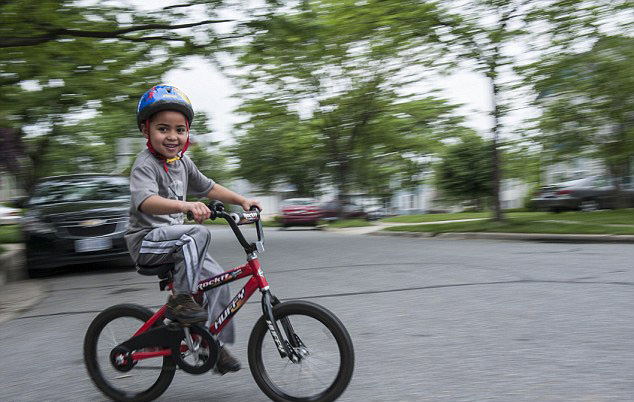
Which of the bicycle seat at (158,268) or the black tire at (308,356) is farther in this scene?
the bicycle seat at (158,268)

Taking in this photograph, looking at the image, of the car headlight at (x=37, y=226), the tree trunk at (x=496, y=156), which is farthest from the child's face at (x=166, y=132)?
the tree trunk at (x=496, y=156)

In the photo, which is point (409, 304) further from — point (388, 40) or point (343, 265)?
point (388, 40)

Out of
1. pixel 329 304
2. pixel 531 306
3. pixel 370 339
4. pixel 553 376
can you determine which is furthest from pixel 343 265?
pixel 553 376

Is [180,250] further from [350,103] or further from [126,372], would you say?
[350,103]

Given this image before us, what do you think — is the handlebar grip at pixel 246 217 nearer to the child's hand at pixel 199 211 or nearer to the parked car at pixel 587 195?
the child's hand at pixel 199 211

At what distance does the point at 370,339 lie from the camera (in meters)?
4.78

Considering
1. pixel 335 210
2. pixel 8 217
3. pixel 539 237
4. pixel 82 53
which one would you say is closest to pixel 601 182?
pixel 335 210

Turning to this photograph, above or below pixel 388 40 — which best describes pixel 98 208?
→ below

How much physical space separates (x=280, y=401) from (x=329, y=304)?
3.11 metres

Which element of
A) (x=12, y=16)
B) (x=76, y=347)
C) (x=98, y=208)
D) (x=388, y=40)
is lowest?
(x=76, y=347)

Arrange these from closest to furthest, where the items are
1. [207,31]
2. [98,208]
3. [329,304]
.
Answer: [329,304], [98,208], [207,31]

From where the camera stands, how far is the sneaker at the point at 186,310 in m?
3.22

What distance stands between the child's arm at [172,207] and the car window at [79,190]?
740 cm

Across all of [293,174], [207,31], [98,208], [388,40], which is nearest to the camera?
[98,208]
